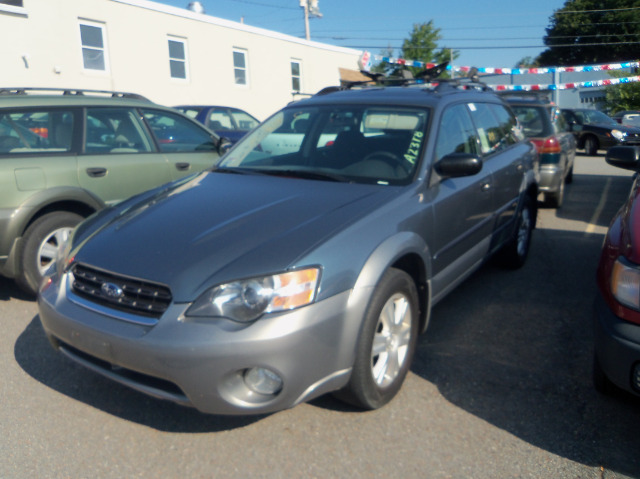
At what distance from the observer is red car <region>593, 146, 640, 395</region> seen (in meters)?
2.73

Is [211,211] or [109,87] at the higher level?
[109,87]

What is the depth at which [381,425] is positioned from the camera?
10.3 ft

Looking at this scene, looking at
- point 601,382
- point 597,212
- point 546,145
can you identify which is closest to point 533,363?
point 601,382

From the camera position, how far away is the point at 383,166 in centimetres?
386

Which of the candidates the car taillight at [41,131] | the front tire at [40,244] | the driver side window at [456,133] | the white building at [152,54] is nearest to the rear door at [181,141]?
the car taillight at [41,131]

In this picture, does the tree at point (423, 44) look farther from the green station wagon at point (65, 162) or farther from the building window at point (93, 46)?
the green station wagon at point (65, 162)

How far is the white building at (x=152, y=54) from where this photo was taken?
13.8 metres

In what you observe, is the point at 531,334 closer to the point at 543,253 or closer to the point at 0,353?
the point at 543,253

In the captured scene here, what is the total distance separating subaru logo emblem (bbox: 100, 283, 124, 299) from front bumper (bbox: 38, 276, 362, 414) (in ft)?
0.24

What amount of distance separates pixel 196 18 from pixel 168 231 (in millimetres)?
16086

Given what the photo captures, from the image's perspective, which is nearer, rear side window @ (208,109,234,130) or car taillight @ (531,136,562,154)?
car taillight @ (531,136,562,154)

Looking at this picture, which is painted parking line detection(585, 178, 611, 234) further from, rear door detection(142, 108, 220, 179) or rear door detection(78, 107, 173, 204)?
rear door detection(78, 107, 173, 204)

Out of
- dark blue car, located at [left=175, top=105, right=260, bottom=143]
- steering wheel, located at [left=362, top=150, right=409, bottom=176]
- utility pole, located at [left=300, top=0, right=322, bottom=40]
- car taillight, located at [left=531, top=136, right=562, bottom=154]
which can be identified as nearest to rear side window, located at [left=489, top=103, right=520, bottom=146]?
steering wheel, located at [left=362, top=150, right=409, bottom=176]

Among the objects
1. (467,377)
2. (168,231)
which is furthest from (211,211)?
(467,377)
